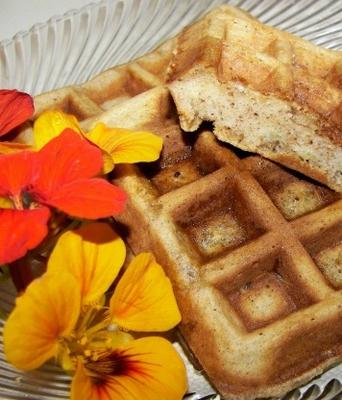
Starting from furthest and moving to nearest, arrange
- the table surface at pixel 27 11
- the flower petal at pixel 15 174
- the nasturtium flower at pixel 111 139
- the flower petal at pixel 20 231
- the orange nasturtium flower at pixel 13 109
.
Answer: the table surface at pixel 27 11
the orange nasturtium flower at pixel 13 109
the nasturtium flower at pixel 111 139
the flower petal at pixel 15 174
the flower petal at pixel 20 231

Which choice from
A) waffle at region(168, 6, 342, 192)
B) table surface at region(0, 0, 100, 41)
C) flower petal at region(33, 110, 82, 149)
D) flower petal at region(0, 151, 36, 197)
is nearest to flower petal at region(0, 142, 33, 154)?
flower petal at region(33, 110, 82, 149)

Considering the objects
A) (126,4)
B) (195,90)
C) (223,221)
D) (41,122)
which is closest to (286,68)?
(195,90)

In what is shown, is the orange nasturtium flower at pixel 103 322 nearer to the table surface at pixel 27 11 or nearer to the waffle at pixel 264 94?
the waffle at pixel 264 94

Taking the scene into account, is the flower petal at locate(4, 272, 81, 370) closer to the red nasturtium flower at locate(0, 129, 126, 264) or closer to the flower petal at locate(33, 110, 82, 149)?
the red nasturtium flower at locate(0, 129, 126, 264)

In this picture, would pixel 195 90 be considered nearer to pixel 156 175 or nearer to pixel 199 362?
pixel 156 175

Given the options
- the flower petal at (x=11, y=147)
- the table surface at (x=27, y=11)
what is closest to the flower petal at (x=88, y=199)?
the flower petal at (x=11, y=147)

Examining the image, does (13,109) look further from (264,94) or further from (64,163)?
(264,94)
